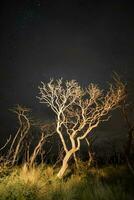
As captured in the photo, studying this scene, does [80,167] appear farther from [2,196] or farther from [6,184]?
[2,196]

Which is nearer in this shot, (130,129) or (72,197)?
(72,197)

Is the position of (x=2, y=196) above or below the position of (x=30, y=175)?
below

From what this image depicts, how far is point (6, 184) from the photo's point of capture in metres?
13.4

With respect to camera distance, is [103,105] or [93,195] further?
[103,105]

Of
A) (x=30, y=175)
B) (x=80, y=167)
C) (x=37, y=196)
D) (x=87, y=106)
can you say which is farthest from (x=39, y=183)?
(x=80, y=167)

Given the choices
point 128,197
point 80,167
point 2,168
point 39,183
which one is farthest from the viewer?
point 80,167

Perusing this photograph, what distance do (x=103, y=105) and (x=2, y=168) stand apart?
7035 millimetres

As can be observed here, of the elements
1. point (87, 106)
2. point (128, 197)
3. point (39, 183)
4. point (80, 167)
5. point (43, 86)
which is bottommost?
point (128, 197)

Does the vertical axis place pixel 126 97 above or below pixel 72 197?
above

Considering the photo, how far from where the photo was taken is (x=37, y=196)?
12.1 meters

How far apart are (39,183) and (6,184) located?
1667 millimetres

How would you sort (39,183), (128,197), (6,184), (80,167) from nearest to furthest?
(128,197) < (6,184) < (39,183) < (80,167)

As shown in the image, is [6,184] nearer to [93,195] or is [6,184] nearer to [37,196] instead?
[37,196]

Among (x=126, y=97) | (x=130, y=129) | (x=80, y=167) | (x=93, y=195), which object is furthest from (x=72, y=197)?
(x=80, y=167)
